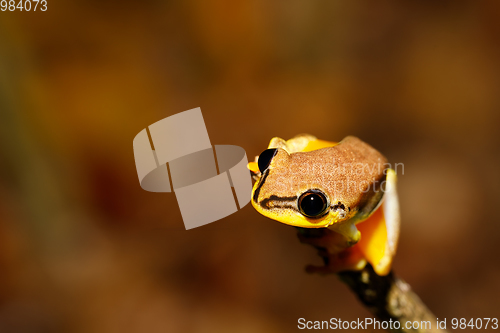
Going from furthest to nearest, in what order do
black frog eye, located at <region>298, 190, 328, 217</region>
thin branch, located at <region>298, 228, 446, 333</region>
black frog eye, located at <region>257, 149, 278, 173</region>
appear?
1. thin branch, located at <region>298, 228, 446, 333</region>
2. black frog eye, located at <region>257, 149, 278, 173</region>
3. black frog eye, located at <region>298, 190, 328, 217</region>

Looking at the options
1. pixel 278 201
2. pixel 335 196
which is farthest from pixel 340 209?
pixel 278 201

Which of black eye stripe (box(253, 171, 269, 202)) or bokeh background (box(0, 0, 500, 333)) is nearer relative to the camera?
black eye stripe (box(253, 171, 269, 202))

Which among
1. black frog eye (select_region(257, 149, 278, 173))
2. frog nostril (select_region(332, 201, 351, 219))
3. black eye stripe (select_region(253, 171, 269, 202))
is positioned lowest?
frog nostril (select_region(332, 201, 351, 219))

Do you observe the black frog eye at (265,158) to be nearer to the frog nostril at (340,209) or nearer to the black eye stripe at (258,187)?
the black eye stripe at (258,187)

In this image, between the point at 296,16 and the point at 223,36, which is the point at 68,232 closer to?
the point at 223,36

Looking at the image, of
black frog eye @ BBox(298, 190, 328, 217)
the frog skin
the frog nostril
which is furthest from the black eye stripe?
the frog nostril

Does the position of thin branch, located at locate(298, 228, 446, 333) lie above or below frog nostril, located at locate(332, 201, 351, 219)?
below

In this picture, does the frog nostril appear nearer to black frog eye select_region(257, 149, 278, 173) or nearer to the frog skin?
the frog skin
